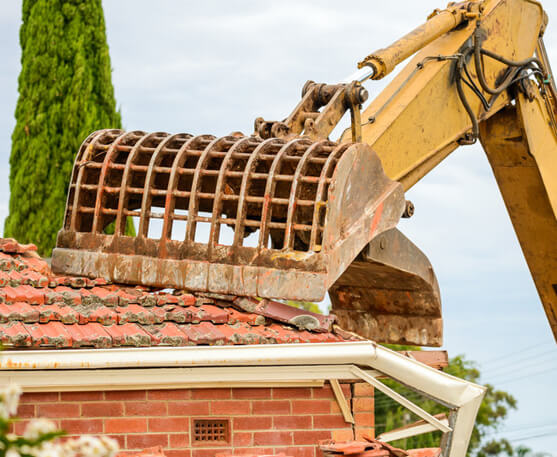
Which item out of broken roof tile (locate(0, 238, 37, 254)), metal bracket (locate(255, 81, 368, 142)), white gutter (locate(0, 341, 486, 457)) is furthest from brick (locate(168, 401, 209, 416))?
metal bracket (locate(255, 81, 368, 142))

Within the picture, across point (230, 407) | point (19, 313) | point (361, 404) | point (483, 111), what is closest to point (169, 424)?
point (230, 407)

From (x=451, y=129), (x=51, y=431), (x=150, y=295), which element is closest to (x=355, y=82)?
(x=451, y=129)

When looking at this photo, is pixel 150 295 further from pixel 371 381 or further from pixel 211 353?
pixel 371 381

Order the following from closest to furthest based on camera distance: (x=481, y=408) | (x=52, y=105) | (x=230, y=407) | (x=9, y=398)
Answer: (x=9, y=398) → (x=230, y=407) → (x=52, y=105) → (x=481, y=408)

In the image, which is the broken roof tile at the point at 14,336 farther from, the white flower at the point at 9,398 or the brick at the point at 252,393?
the white flower at the point at 9,398

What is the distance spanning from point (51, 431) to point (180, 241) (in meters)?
3.82

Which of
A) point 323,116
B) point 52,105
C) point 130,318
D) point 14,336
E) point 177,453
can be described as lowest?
point 177,453

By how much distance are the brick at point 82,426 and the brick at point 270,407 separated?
2.92 ft

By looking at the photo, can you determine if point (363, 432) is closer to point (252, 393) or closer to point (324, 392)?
point (324, 392)

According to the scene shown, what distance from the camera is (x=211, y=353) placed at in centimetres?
483

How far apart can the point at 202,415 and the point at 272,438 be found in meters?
0.44

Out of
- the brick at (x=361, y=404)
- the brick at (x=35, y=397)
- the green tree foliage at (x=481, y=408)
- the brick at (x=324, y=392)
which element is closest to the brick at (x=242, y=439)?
the brick at (x=324, y=392)

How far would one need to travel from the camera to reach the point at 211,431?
16.8 feet

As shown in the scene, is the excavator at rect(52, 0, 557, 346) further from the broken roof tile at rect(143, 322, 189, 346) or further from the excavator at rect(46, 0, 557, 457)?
the broken roof tile at rect(143, 322, 189, 346)
